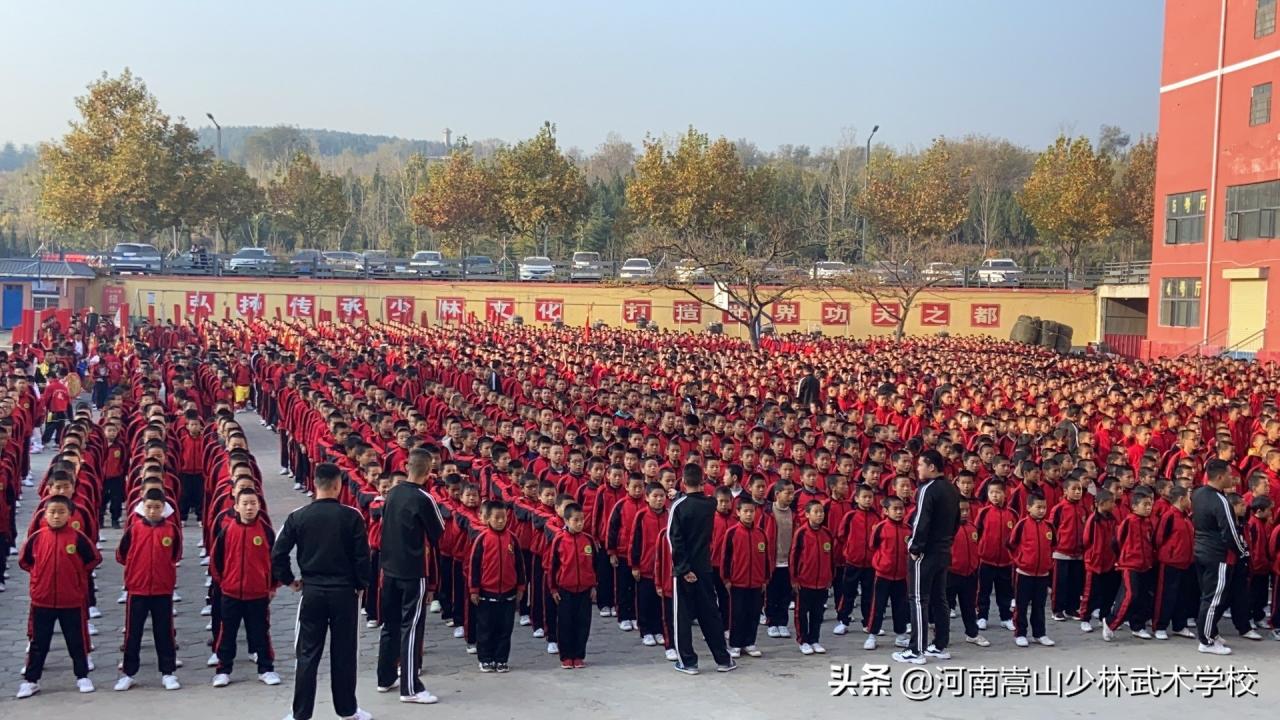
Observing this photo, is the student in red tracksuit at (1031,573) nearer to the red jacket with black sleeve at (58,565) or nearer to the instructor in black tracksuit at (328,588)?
the instructor in black tracksuit at (328,588)

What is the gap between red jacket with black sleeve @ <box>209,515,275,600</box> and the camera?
8102 mm

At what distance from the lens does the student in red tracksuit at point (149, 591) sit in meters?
8.03

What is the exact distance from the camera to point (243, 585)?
26.6 ft

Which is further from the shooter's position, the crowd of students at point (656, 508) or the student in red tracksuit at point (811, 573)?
the student in red tracksuit at point (811, 573)

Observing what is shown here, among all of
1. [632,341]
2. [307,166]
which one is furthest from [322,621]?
[307,166]

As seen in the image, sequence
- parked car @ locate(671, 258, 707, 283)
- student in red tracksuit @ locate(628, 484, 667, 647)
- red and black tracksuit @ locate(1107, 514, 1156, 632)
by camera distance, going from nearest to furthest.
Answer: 1. student in red tracksuit @ locate(628, 484, 667, 647)
2. red and black tracksuit @ locate(1107, 514, 1156, 632)
3. parked car @ locate(671, 258, 707, 283)

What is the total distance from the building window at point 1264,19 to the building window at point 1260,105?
1.17 meters

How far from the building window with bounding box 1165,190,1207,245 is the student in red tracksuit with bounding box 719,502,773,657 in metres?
26.6

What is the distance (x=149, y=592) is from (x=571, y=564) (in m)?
2.61

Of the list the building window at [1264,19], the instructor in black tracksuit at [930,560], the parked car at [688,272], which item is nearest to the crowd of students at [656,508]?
the instructor in black tracksuit at [930,560]

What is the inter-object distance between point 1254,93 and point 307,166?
41.1 meters

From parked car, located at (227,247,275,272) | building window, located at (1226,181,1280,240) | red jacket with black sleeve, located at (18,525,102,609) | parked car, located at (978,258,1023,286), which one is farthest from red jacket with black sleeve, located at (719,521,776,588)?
parked car, located at (227,247,275,272)

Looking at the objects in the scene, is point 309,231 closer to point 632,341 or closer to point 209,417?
point 632,341

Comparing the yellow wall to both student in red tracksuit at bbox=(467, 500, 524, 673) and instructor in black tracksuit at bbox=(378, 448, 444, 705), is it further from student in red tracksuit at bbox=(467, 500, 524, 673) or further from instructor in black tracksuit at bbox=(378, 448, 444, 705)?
instructor in black tracksuit at bbox=(378, 448, 444, 705)
